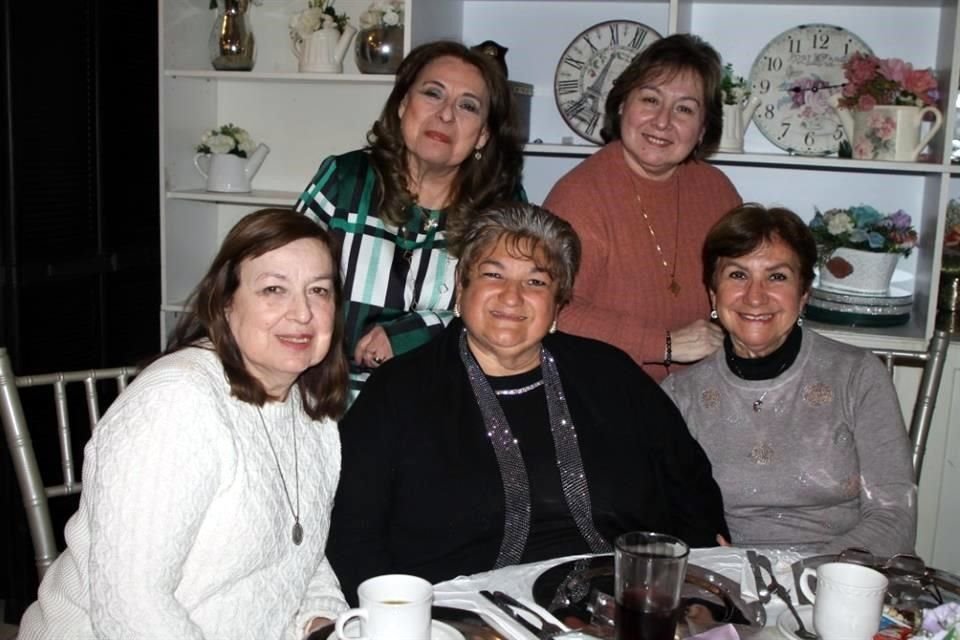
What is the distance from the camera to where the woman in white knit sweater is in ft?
4.73

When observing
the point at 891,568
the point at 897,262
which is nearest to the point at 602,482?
the point at 891,568

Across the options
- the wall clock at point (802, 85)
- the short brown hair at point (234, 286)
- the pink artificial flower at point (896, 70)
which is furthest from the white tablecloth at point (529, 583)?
the wall clock at point (802, 85)

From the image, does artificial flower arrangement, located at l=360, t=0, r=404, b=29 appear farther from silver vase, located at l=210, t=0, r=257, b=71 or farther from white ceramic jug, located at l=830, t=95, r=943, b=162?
white ceramic jug, located at l=830, t=95, r=943, b=162

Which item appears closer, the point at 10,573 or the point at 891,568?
the point at 891,568

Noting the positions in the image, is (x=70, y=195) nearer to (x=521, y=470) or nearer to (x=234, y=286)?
(x=234, y=286)

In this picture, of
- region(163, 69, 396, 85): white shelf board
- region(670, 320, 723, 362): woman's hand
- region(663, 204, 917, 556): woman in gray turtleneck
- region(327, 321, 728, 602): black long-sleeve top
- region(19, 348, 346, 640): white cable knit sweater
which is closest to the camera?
region(19, 348, 346, 640): white cable knit sweater

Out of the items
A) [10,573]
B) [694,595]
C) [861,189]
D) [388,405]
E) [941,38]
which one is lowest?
[10,573]

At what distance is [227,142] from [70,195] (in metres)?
0.59

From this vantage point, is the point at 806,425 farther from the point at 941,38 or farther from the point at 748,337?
the point at 941,38

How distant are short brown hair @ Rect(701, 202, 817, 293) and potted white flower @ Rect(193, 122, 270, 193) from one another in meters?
2.00

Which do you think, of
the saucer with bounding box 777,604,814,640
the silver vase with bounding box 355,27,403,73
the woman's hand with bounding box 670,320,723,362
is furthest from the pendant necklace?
the saucer with bounding box 777,604,814,640

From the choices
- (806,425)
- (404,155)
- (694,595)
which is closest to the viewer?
(694,595)

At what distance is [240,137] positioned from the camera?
3637 mm

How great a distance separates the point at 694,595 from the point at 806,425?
773 millimetres
